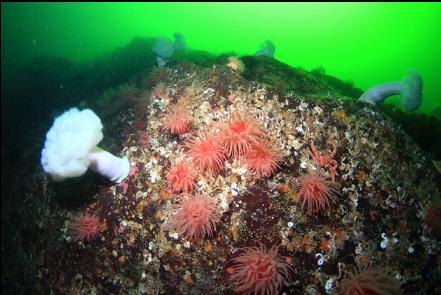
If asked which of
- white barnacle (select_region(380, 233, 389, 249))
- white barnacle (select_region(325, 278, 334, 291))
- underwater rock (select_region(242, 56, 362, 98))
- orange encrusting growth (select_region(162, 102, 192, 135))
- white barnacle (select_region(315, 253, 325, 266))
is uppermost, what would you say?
underwater rock (select_region(242, 56, 362, 98))

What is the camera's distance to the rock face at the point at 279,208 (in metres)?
3.52

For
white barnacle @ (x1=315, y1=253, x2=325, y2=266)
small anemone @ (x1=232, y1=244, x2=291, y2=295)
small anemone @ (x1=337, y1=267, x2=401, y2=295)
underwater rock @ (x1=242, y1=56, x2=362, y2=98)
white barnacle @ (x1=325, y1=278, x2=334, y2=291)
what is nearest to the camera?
small anemone @ (x1=337, y1=267, x2=401, y2=295)

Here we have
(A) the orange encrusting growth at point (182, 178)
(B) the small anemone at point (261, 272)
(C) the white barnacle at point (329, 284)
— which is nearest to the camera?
(B) the small anemone at point (261, 272)

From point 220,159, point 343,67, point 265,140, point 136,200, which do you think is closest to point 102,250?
point 136,200

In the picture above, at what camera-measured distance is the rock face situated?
11.5 feet

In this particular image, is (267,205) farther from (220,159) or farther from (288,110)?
(288,110)

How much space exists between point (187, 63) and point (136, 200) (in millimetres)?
3596

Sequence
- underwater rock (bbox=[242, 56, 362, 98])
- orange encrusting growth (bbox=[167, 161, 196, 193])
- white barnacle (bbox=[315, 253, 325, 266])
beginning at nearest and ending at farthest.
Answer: white barnacle (bbox=[315, 253, 325, 266]) < orange encrusting growth (bbox=[167, 161, 196, 193]) < underwater rock (bbox=[242, 56, 362, 98])

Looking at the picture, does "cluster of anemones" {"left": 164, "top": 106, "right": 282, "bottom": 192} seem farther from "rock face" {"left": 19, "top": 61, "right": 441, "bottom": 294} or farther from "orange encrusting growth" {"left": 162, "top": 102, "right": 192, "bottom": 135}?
"orange encrusting growth" {"left": 162, "top": 102, "right": 192, "bottom": 135}

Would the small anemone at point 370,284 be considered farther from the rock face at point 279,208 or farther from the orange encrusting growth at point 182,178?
the orange encrusting growth at point 182,178

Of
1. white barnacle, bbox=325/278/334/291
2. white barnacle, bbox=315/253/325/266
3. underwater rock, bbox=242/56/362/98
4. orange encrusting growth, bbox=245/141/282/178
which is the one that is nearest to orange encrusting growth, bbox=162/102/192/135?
orange encrusting growth, bbox=245/141/282/178

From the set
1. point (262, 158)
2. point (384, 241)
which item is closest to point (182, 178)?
point (262, 158)

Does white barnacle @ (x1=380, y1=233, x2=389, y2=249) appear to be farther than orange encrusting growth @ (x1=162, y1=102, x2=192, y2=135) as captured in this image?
No

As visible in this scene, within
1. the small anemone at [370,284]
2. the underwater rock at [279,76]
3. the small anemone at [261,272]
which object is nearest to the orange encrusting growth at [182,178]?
the small anemone at [261,272]
